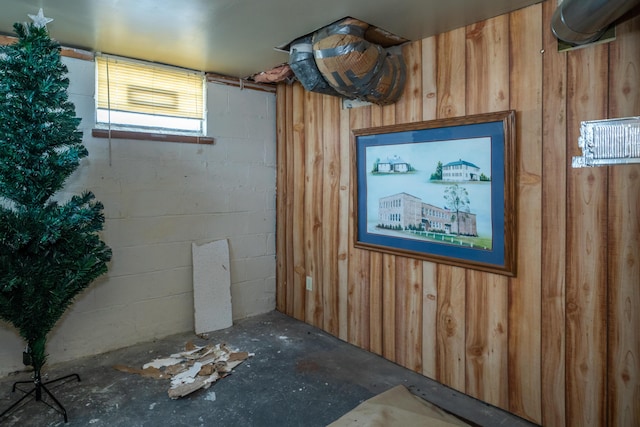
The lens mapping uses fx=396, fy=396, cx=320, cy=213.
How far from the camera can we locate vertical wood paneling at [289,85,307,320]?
3602 millimetres

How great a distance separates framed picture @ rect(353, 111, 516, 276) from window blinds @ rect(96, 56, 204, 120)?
1484 mm

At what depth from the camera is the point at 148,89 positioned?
319 centimetres

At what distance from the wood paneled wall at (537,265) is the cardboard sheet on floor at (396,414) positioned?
392 mm

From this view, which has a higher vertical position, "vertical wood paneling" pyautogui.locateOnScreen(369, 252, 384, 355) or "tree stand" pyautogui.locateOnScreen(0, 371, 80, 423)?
"vertical wood paneling" pyautogui.locateOnScreen(369, 252, 384, 355)

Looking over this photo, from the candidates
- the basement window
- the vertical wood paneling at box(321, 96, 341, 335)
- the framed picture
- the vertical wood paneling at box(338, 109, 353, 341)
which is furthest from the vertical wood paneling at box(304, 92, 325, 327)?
the basement window

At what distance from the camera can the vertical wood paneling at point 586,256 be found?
6.15ft

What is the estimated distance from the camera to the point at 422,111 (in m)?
2.59

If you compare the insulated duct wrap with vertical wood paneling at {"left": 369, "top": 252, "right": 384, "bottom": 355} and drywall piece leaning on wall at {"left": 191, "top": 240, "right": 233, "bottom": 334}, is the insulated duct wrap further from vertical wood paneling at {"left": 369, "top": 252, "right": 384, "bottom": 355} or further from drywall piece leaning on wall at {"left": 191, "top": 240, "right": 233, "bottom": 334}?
drywall piece leaning on wall at {"left": 191, "top": 240, "right": 233, "bottom": 334}

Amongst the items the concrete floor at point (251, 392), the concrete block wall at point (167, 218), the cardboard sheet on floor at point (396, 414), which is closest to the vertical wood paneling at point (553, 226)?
the concrete floor at point (251, 392)

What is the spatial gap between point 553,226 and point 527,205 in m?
0.17

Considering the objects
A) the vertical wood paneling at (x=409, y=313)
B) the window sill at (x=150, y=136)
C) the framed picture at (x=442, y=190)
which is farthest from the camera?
the window sill at (x=150, y=136)

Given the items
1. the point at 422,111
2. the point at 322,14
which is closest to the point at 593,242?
the point at 422,111

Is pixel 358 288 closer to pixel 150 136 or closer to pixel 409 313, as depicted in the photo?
pixel 409 313

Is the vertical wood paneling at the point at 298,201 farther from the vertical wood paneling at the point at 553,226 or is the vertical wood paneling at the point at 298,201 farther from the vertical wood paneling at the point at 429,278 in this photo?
the vertical wood paneling at the point at 553,226
